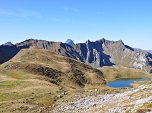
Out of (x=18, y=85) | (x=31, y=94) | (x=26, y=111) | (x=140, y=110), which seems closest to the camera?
(x=140, y=110)

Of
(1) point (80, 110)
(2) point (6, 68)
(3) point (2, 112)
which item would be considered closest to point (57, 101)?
(3) point (2, 112)

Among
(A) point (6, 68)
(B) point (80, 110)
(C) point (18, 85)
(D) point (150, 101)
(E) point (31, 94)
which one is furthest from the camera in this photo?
(A) point (6, 68)

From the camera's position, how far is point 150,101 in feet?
Answer: 145

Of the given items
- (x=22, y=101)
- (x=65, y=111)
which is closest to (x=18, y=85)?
(x=22, y=101)

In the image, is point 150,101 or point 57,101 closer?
point 150,101

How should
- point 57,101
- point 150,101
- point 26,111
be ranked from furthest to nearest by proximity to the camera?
1. point 57,101
2. point 26,111
3. point 150,101

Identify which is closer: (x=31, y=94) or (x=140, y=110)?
(x=140, y=110)

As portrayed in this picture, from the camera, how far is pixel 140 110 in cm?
3947

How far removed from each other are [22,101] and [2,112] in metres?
10.9

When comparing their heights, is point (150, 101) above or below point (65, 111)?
above

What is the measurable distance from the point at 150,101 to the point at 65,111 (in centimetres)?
2131

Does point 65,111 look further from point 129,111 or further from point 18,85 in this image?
point 18,85

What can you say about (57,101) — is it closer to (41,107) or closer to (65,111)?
(41,107)

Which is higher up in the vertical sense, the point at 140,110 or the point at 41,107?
the point at 140,110
